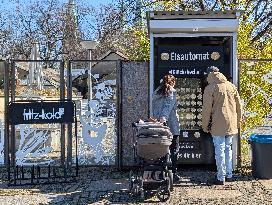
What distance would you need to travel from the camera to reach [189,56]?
9.47 meters

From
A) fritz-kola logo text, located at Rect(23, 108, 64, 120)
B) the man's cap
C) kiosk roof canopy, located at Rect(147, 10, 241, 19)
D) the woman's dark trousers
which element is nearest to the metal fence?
kiosk roof canopy, located at Rect(147, 10, 241, 19)

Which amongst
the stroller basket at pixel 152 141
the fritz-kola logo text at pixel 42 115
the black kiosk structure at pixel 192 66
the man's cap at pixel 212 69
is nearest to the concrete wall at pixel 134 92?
the black kiosk structure at pixel 192 66

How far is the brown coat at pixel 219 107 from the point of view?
860cm

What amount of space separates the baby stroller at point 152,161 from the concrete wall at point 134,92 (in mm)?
2010

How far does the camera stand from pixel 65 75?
1007cm

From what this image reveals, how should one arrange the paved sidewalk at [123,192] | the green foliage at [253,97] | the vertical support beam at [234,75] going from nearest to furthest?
the paved sidewalk at [123,192] → the vertical support beam at [234,75] → the green foliage at [253,97]

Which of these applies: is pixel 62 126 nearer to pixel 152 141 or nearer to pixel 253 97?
pixel 152 141

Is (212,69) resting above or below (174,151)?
above

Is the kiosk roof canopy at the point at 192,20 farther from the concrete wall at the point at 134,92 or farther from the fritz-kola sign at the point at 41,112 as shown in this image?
the fritz-kola sign at the point at 41,112

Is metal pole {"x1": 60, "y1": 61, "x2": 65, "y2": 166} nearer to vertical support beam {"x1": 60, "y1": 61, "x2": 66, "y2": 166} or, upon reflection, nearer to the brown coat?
vertical support beam {"x1": 60, "y1": 61, "x2": 66, "y2": 166}

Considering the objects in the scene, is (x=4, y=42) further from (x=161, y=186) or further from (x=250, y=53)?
(x=161, y=186)

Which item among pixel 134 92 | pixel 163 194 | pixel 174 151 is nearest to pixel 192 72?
pixel 134 92

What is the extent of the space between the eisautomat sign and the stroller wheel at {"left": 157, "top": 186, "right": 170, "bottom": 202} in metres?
2.51

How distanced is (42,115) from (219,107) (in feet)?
10.0
